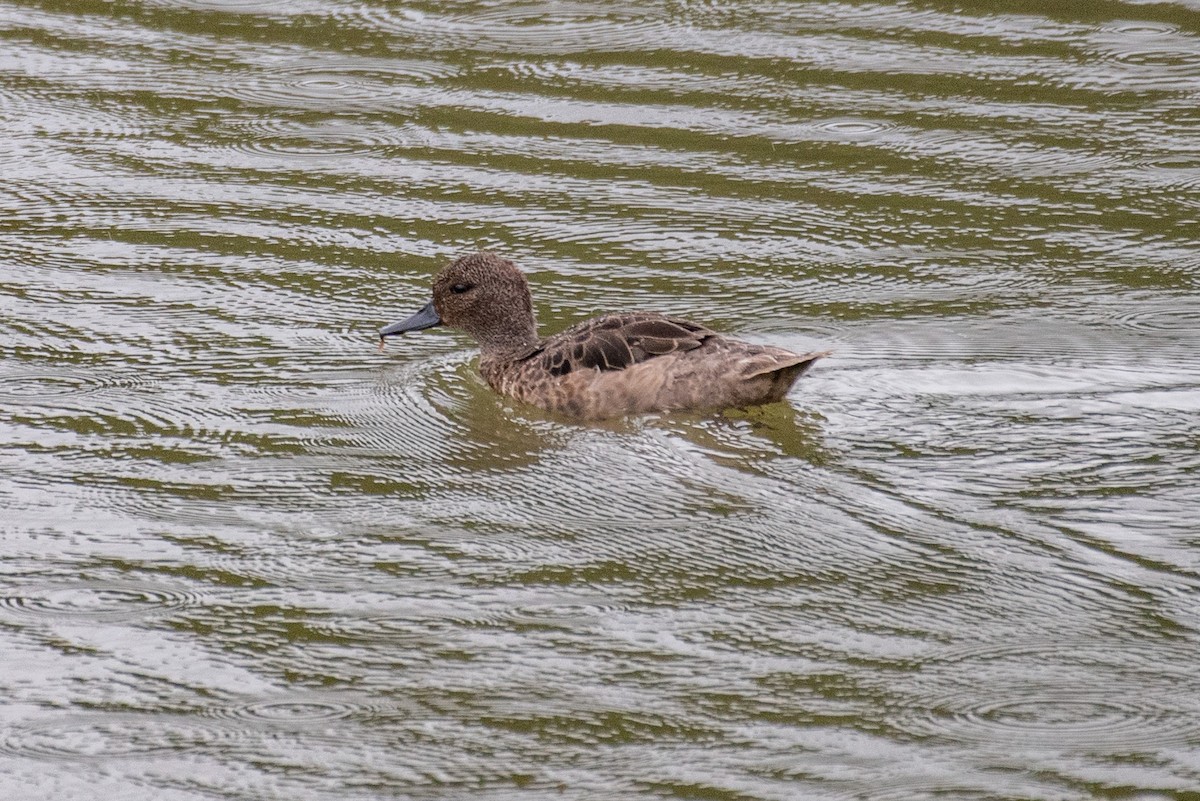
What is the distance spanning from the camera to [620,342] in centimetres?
708

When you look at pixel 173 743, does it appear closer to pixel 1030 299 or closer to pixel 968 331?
pixel 968 331

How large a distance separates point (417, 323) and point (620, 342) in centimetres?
103

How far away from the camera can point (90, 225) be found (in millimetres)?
8891

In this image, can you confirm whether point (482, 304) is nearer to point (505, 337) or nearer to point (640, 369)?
point (505, 337)

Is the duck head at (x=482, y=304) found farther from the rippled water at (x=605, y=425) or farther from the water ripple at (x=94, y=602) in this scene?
the water ripple at (x=94, y=602)

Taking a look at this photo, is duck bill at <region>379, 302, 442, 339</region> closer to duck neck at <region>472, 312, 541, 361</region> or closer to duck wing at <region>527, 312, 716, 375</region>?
duck neck at <region>472, 312, 541, 361</region>

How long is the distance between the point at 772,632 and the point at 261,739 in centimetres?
144

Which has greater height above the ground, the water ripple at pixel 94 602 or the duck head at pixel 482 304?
the duck head at pixel 482 304

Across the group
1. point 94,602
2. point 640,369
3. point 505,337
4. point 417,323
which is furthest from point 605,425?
point 94,602

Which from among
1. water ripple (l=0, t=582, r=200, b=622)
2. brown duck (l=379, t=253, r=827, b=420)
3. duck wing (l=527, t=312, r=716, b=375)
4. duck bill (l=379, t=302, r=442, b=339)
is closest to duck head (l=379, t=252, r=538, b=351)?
duck bill (l=379, t=302, r=442, b=339)

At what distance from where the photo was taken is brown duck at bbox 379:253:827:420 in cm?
690

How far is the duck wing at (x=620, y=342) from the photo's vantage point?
23.1 ft

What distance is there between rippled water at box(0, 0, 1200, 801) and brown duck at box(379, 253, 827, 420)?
0.43 feet

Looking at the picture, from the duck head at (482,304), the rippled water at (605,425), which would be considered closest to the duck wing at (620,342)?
the rippled water at (605,425)
